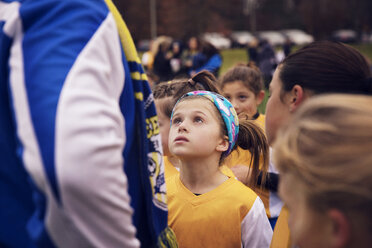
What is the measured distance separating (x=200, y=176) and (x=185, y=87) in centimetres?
105

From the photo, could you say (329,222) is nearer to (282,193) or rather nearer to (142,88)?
(282,193)

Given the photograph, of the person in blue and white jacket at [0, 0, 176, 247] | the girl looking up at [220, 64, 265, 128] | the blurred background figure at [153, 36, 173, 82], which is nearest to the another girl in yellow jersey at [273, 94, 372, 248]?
the person in blue and white jacket at [0, 0, 176, 247]

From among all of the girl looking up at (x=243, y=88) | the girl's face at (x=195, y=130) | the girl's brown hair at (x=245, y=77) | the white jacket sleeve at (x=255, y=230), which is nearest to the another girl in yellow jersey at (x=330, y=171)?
the white jacket sleeve at (x=255, y=230)

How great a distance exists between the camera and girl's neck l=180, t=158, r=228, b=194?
270 centimetres

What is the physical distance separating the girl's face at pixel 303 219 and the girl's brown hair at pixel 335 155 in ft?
0.07

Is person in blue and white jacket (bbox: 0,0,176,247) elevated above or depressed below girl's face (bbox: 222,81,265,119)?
above

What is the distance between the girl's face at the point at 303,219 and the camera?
1166 millimetres

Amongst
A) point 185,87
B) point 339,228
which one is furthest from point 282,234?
point 185,87

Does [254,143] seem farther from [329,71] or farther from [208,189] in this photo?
[329,71]

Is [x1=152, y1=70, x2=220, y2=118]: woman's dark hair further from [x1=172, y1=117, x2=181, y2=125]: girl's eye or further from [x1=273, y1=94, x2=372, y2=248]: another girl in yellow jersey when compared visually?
[x1=273, y1=94, x2=372, y2=248]: another girl in yellow jersey

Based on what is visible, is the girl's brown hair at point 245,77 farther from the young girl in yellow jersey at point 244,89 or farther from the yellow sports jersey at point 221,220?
the yellow sports jersey at point 221,220

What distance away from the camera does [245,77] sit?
15.6 feet

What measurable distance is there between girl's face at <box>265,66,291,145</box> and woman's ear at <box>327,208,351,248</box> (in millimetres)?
964

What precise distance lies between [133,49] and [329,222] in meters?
0.80
